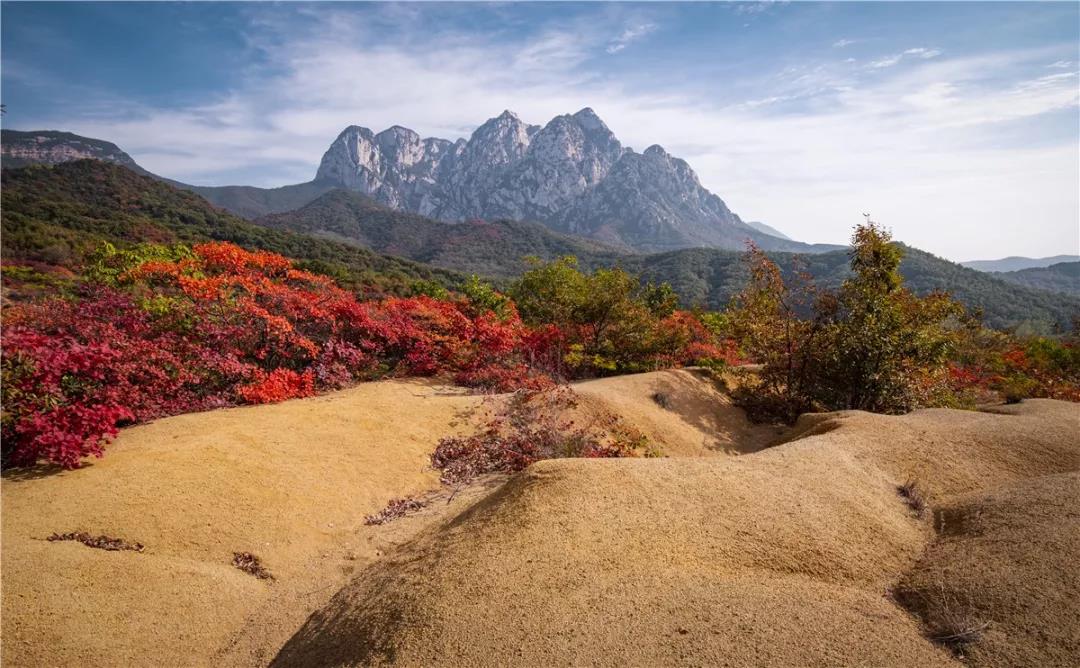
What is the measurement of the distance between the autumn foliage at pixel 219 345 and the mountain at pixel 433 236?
4382 inches

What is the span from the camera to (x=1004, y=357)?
16.2m

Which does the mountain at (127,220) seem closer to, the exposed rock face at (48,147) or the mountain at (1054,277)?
the exposed rock face at (48,147)

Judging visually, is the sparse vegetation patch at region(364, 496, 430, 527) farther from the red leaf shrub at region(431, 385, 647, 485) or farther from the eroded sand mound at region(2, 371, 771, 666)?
the red leaf shrub at region(431, 385, 647, 485)

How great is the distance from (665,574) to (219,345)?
915 cm

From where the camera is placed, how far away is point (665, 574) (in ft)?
11.2

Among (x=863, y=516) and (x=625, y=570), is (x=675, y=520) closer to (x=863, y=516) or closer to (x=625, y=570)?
(x=625, y=570)

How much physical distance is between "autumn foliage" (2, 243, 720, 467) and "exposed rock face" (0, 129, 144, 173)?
147 m

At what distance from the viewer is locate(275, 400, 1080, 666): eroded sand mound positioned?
2826 mm

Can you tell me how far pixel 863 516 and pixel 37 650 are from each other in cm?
637

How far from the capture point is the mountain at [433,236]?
134 meters

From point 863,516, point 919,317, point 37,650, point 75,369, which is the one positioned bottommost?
point 37,650

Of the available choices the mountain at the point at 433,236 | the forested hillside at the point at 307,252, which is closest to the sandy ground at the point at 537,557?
the forested hillside at the point at 307,252

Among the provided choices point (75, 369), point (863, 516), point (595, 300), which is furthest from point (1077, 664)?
point (595, 300)

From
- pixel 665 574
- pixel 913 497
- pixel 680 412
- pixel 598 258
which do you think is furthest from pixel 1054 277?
pixel 665 574
